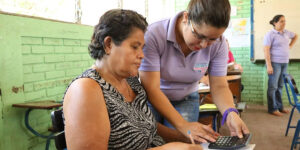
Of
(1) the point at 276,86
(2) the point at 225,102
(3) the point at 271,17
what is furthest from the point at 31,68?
(3) the point at 271,17

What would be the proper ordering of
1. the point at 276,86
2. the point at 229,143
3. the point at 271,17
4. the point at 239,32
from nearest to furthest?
the point at 229,143
the point at 276,86
the point at 271,17
the point at 239,32

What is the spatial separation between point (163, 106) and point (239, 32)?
14.1ft

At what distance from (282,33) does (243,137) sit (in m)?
3.67

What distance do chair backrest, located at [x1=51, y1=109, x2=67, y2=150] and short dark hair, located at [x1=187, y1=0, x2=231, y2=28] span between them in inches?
25.9

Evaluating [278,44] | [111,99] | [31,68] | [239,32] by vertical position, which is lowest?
[111,99]

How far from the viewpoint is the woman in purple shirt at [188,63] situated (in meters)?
1.07

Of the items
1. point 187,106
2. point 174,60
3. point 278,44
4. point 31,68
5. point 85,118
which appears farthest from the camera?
point 278,44

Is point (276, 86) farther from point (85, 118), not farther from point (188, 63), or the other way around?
point (85, 118)

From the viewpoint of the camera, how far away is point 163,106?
1268 mm

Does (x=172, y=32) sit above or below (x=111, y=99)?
above

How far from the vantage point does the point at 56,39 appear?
7.97 ft

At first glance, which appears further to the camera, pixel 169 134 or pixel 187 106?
pixel 187 106

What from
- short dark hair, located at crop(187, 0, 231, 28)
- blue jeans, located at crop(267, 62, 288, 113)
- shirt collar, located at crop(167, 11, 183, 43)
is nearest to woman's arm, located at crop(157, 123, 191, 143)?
shirt collar, located at crop(167, 11, 183, 43)

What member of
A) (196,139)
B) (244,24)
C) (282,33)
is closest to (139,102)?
(196,139)
